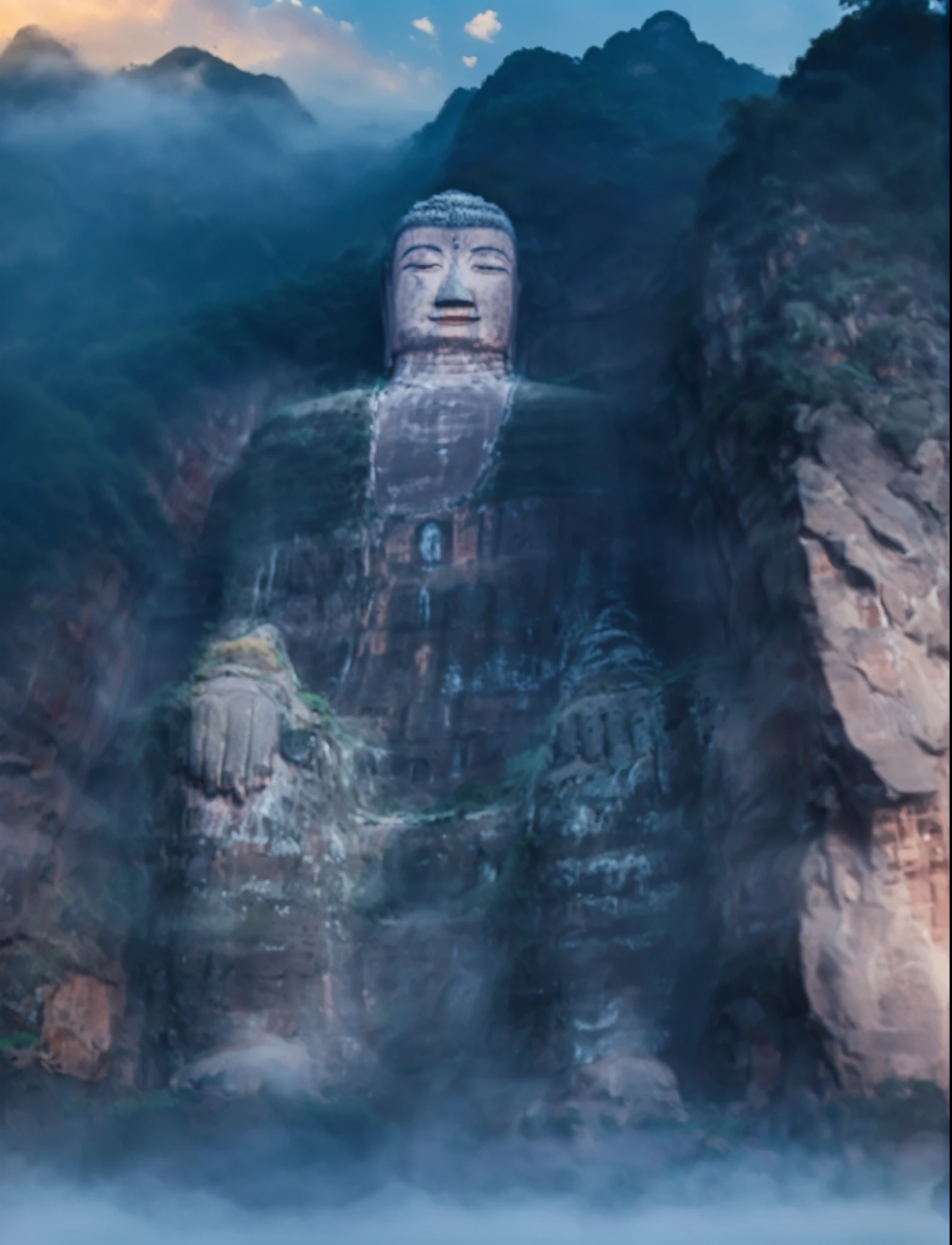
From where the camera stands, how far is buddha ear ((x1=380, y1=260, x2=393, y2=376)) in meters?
16.4

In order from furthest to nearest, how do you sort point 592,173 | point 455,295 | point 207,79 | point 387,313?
point 207,79, point 592,173, point 387,313, point 455,295

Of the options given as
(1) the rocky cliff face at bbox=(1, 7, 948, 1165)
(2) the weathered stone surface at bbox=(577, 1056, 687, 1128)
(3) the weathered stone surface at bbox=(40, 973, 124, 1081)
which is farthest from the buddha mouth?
(2) the weathered stone surface at bbox=(577, 1056, 687, 1128)

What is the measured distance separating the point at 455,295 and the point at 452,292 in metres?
0.04

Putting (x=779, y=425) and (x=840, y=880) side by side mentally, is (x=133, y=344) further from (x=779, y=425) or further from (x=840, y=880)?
(x=840, y=880)

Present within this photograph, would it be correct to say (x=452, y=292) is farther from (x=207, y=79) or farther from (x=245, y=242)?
(x=207, y=79)

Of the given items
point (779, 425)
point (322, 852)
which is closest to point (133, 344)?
point (322, 852)

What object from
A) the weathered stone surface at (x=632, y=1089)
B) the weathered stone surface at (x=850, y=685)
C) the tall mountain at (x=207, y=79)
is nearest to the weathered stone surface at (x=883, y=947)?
the weathered stone surface at (x=850, y=685)

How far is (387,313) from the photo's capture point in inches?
664

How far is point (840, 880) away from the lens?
30.5 feet

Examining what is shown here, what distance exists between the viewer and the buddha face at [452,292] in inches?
628

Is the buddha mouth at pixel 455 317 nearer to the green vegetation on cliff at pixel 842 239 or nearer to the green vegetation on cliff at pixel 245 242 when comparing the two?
the green vegetation on cliff at pixel 245 242

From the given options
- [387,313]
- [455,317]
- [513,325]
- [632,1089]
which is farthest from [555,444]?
[632,1089]

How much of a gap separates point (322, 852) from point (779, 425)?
4313 mm

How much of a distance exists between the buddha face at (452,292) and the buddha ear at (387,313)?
5 centimetres
